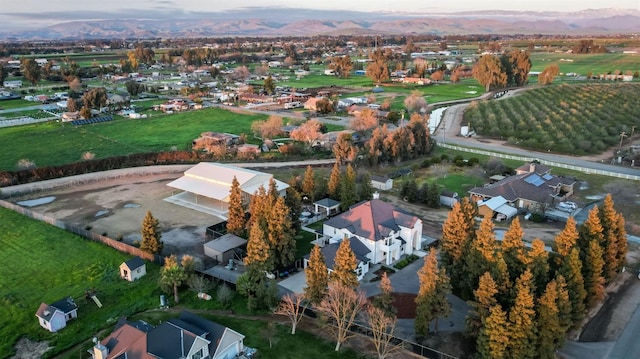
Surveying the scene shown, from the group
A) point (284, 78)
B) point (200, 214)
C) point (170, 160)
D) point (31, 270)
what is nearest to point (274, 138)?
point (170, 160)

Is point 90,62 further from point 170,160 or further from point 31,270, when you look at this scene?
point 31,270

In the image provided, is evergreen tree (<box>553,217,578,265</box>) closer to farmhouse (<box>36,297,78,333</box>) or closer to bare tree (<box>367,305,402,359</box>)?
bare tree (<box>367,305,402,359</box>)

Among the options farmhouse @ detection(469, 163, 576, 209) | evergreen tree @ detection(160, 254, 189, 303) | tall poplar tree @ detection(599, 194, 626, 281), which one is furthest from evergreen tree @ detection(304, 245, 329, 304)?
farmhouse @ detection(469, 163, 576, 209)

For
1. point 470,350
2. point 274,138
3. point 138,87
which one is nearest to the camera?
point 470,350

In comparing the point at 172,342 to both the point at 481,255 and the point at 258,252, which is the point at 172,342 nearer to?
the point at 258,252

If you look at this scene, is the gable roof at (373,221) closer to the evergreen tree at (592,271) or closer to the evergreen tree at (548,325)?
→ the evergreen tree at (592,271)

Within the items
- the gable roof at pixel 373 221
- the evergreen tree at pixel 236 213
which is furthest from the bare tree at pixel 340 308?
the evergreen tree at pixel 236 213
